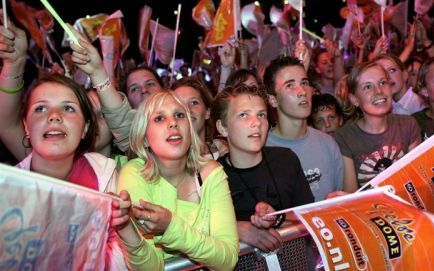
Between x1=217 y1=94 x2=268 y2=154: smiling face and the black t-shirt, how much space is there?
0.13m

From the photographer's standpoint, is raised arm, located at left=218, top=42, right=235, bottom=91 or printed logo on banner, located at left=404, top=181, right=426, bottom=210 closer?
printed logo on banner, located at left=404, top=181, right=426, bottom=210

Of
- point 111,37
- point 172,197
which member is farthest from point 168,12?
point 172,197

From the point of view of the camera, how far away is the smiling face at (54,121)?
92.4 inches

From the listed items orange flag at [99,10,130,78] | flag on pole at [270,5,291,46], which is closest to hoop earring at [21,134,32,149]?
orange flag at [99,10,130,78]

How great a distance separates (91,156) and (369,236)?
147 cm

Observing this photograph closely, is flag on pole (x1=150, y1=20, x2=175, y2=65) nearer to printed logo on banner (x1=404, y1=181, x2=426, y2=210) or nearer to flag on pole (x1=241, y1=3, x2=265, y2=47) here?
flag on pole (x1=241, y1=3, x2=265, y2=47)

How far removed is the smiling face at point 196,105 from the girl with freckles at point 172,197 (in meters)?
1.09

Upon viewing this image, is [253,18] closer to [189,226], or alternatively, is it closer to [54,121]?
[54,121]

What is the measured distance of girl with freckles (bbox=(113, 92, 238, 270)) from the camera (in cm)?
201

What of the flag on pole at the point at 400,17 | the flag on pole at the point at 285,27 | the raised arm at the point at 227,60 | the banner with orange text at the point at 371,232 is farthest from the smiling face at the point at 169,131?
the flag on pole at the point at 400,17

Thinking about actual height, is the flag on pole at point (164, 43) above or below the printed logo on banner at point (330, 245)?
above

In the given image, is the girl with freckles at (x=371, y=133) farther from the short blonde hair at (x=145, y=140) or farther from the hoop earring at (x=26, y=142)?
the hoop earring at (x=26, y=142)

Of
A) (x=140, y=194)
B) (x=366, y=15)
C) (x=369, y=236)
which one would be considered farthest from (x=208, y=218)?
(x=366, y=15)

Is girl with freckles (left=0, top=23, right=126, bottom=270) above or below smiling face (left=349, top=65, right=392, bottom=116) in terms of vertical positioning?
below
